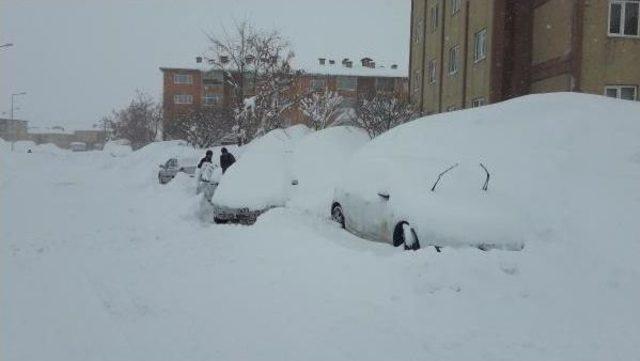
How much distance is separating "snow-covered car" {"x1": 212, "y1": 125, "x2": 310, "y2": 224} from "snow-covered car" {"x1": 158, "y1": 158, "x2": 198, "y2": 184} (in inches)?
465

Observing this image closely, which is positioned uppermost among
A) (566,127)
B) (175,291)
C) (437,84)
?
(437,84)

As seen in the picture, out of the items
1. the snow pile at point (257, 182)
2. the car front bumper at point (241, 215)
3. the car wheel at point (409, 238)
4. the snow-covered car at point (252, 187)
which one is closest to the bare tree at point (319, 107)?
the snow pile at point (257, 182)

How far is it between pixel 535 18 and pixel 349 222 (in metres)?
14.6

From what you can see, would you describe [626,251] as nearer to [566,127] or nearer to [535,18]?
[566,127]

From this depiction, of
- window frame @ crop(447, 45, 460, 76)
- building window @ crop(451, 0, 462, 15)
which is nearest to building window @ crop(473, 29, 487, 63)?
window frame @ crop(447, 45, 460, 76)

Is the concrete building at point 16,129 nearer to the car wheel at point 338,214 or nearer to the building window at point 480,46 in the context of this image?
the building window at point 480,46

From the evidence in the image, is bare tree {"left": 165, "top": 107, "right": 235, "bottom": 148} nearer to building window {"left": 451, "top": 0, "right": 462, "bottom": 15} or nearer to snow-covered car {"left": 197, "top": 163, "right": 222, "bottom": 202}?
building window {"left": 451, "top": 0, "right": 462, "bottom": 15}

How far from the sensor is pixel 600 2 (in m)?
16.6

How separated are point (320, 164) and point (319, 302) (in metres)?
7.43

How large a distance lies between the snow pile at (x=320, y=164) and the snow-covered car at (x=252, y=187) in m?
0.28

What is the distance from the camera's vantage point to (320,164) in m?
12.9

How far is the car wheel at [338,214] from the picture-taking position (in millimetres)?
9344

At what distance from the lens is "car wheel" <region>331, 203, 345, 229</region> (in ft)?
30.7

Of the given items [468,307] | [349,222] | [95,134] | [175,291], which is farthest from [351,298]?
[95,134]
